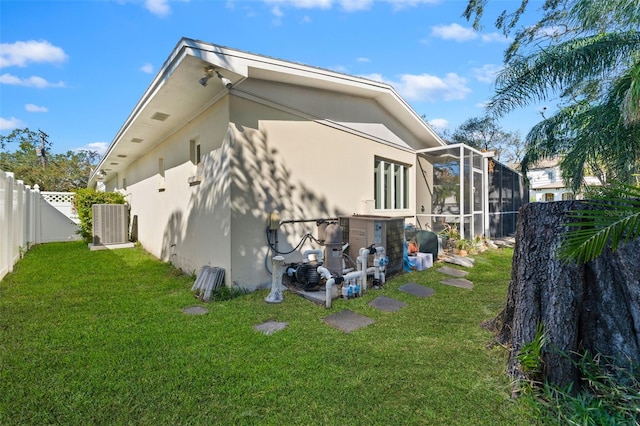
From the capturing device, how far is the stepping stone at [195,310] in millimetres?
4199

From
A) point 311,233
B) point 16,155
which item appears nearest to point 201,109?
point 311,233

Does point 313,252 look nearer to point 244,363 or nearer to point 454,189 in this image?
point 244,363

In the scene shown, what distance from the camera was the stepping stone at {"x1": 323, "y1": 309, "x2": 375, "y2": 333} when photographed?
12.1ft

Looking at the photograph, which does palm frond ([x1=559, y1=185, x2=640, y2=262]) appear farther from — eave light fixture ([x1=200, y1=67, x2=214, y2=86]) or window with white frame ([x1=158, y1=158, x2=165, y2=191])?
window with white frame ([x1=158, y1=158, x2=165, y2=191])

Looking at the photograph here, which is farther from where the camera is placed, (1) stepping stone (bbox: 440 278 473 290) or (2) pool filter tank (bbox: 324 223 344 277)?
(1) stepping stone (bbox: 440 278 473 290)

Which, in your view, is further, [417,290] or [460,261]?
[460,261]

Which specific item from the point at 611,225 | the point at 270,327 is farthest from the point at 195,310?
the point at 611,225

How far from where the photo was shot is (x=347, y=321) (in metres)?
3.88

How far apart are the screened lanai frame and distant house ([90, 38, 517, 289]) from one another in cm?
4

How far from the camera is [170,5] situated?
5.82 m

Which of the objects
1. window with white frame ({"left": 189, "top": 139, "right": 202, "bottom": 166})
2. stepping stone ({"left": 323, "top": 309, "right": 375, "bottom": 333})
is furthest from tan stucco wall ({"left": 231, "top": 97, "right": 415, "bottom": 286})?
window with white frame ({"left": 189, "top": 139, "right": 202, "bottom": 166})

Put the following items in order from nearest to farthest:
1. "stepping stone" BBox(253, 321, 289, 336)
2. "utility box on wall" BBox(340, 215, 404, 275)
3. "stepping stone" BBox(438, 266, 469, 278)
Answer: "stepping stone" BBox(253, 321, 289, 336) < "utility box on wall" BBox(340, 215, 404, 275) < "stepping stone" BBox(438, 266, 469, 278)

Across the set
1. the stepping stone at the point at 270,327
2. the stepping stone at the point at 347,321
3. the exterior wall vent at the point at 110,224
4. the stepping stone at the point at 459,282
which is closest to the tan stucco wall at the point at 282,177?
the stepping stone at the point at 270,327

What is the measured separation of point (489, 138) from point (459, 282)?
22.4 m
